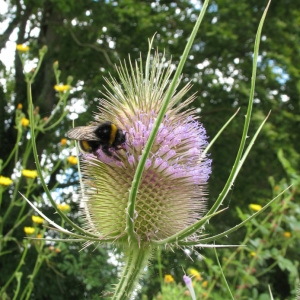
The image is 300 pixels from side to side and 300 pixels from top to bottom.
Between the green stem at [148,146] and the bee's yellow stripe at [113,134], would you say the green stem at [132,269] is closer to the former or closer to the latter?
the green stem at [148,146]

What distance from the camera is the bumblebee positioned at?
127 cm

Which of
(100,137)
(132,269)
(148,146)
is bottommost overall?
(132,269)

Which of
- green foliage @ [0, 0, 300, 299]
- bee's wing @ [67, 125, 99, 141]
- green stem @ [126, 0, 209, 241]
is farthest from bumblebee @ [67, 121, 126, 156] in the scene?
green foliage @ [0, 0, 300, 299]

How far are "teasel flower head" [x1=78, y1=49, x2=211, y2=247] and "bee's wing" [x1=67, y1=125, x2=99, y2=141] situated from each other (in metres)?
0.05

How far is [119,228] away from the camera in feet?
4.06

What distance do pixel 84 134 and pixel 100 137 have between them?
5cm

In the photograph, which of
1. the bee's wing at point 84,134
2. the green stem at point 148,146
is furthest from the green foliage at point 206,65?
the green stem at point 148,146

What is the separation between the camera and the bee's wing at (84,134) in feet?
4.29

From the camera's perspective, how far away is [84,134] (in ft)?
4.34

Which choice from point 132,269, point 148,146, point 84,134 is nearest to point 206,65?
point 84,134

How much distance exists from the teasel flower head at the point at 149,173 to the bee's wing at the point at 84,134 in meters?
0.05

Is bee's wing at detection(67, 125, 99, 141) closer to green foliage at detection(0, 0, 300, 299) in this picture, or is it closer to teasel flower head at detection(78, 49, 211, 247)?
teasel flower head at detection(78, 49, 211, 247)

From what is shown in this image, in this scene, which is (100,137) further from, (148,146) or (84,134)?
(148,146)

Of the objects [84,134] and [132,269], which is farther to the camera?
[84,134]
